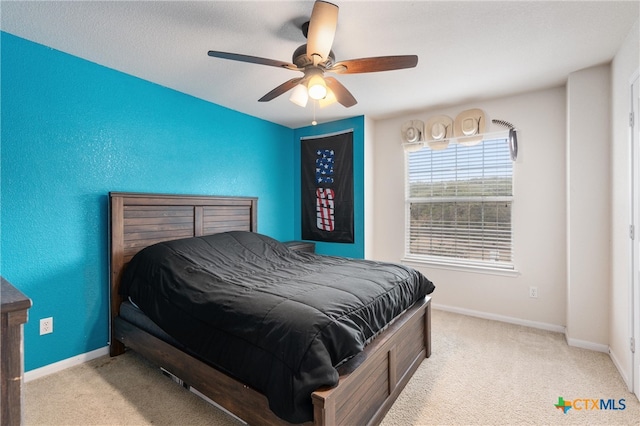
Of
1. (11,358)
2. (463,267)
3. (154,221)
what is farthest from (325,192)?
(11,358)

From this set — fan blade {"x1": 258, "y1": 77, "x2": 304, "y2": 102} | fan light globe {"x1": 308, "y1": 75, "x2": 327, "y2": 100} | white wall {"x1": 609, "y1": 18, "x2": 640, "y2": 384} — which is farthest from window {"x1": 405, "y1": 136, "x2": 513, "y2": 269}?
fan light globe {"x1": 308, "y1": 75, "x2": 327, "y2": 100}

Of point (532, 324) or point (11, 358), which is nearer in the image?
point (11, 358)

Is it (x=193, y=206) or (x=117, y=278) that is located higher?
(x=193, y=206)

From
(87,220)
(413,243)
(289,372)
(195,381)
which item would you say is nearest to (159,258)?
(87,220)

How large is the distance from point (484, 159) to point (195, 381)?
3.48 meters

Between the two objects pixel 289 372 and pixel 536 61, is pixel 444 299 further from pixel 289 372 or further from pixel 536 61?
pixel 289 372

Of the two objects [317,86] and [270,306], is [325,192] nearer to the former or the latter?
[317,86]

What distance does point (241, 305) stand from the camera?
1.64 m

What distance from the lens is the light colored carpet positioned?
1.74 metres

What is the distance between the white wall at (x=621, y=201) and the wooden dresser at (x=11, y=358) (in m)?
3.32

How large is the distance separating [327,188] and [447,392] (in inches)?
109

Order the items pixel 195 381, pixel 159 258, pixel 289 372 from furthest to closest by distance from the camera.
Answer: pixel 159 258, pixel 195 381, pixel 289 372

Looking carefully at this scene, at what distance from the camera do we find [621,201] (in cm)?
221

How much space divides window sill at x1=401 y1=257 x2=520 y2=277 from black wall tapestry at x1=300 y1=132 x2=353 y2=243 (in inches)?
33.8
